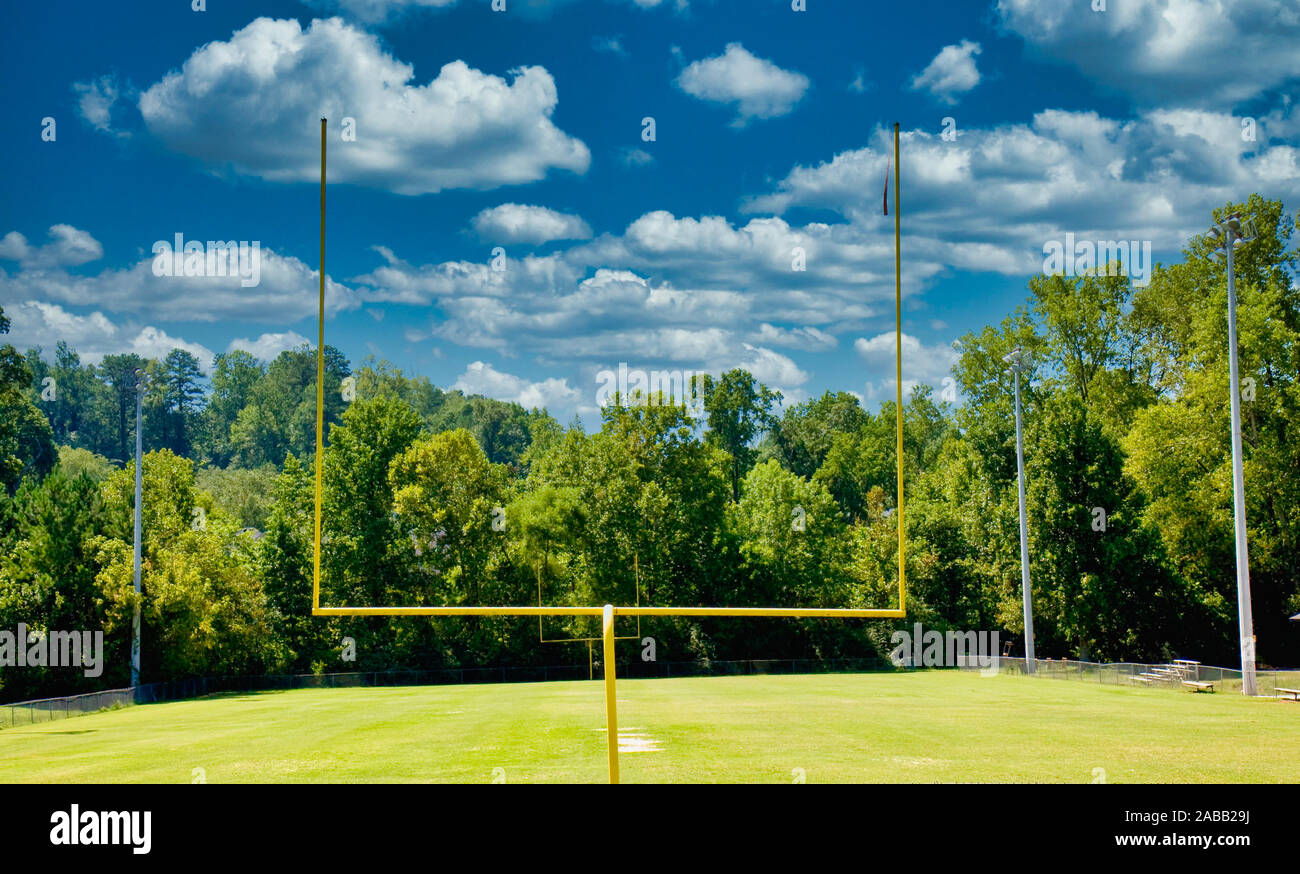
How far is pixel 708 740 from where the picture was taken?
15.2 metres

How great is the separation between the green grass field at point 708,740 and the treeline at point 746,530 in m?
11.6

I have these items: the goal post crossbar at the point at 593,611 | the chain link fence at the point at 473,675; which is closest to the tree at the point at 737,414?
the chain link fence at the point at 473,675

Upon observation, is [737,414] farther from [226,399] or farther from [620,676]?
→ [226,399]

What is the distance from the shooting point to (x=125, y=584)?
35.7 meters

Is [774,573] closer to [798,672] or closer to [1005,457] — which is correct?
[798,672]

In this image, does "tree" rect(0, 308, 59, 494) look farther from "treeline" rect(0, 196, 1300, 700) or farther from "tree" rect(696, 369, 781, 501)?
"tree" rect(696, 369, 781, 501)

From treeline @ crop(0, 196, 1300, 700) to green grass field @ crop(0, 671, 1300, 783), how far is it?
458 inches

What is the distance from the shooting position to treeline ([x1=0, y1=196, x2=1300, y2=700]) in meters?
37.3

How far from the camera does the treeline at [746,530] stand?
37344 mm

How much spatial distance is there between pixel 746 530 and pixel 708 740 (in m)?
37.5

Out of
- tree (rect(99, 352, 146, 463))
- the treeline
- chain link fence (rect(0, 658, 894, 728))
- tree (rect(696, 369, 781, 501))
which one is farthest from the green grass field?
tree (rect(99, 352, 146, 463))

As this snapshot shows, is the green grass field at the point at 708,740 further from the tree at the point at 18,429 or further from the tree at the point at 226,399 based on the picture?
the tree at the point at 226,399

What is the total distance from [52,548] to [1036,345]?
4394 centimetres

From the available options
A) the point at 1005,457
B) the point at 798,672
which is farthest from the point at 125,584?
the point at 1005,457
